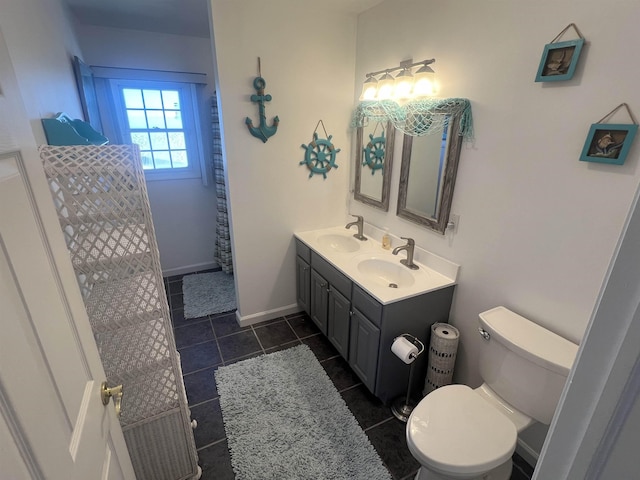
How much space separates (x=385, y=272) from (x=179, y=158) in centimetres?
261

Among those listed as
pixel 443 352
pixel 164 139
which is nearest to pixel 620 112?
pixel 443 352

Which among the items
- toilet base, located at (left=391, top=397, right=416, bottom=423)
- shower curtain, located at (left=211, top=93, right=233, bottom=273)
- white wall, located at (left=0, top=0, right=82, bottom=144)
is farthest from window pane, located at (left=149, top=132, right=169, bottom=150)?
toilet base, located at (left=391, top=397, right=416, bottom=423)

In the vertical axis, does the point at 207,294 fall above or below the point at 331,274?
below

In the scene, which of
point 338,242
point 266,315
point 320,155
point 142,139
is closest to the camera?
point 320,155

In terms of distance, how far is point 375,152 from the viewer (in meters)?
2.38

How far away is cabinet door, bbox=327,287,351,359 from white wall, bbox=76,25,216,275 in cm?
209

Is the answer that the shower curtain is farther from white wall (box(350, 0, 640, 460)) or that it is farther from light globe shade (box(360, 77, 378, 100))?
white wall (box(350, 0, 640, 460))

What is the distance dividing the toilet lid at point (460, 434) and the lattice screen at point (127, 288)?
107 centimetres

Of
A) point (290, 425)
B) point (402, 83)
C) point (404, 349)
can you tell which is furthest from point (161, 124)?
point (404, 349)

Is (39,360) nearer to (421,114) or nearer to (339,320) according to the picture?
(339,320)

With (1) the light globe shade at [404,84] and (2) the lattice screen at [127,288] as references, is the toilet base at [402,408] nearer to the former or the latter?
(2) the lattice screen at [127,288]

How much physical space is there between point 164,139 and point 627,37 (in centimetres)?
354

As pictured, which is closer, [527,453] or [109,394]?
[109,394]

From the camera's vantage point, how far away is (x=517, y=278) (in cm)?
156
